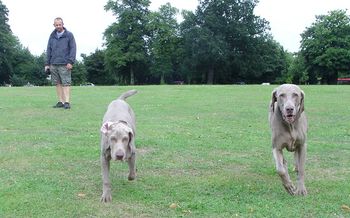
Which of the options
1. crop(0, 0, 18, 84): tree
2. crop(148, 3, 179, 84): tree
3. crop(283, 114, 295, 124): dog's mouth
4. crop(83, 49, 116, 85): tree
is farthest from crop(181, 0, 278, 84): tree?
crop(283, 114, 295, 124): dog's mouth

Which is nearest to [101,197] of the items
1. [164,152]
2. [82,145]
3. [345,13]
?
[164,152]

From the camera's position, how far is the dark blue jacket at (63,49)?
14516 mm

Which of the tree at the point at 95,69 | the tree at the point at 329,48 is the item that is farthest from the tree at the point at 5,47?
the tree at the point at 329,48

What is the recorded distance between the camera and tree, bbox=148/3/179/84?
7888cm

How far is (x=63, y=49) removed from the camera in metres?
14.5

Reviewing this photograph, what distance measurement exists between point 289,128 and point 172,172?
1926 mm

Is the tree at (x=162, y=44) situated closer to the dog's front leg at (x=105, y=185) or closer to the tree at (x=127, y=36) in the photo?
the tree at (x=127, y=36)

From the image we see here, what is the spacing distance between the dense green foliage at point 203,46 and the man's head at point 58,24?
55825mm

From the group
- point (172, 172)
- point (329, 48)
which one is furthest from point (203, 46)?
point (172, 172)

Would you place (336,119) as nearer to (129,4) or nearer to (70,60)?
(70,60)

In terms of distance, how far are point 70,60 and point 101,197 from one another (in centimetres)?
946

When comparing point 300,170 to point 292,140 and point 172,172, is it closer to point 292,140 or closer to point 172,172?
point 292,140

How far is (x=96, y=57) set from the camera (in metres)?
97.8

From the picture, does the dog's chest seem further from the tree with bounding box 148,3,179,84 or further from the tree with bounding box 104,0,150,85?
the tree with bounding box 148,3,179,84
